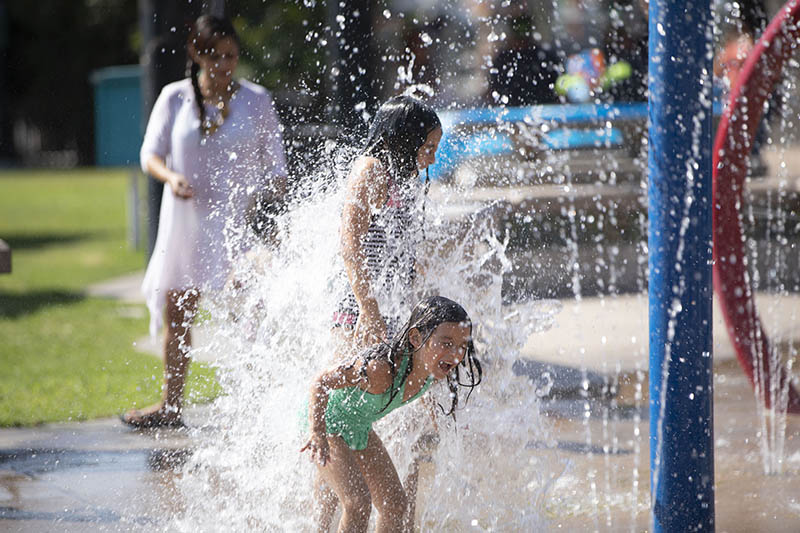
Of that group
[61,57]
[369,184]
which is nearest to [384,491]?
[369,184]

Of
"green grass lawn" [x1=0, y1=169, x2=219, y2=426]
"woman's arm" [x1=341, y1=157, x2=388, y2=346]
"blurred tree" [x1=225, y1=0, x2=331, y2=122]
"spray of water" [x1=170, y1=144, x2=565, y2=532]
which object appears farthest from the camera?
"blurred tree" [x1=225, y1=0, x2=331, y2=122]

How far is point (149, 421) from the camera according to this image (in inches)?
191

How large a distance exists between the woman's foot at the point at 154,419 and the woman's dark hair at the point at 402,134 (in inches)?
77.7

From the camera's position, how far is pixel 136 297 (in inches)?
355

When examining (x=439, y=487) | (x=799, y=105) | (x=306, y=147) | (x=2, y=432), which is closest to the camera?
(x=439, y=487)

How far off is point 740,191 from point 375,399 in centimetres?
257

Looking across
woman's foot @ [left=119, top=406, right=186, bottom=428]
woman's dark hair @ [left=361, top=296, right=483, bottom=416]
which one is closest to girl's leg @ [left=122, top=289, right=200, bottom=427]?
woman's foot @ [left=119, top=406, right=186, bottom=428]

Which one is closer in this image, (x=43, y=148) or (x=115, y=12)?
(x=115, y=12)

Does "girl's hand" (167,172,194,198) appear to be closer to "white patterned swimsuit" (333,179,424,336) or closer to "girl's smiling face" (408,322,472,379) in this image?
"white patterned swimsuit" (333,179,424,336)

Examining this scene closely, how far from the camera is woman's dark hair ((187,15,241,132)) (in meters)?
4.75

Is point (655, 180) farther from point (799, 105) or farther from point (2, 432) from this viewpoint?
point (799, 105)

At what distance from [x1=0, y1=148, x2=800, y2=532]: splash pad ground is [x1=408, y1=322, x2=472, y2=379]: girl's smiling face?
727 mm

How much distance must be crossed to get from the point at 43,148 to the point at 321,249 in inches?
1404

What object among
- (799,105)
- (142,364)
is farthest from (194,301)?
(799,105)
